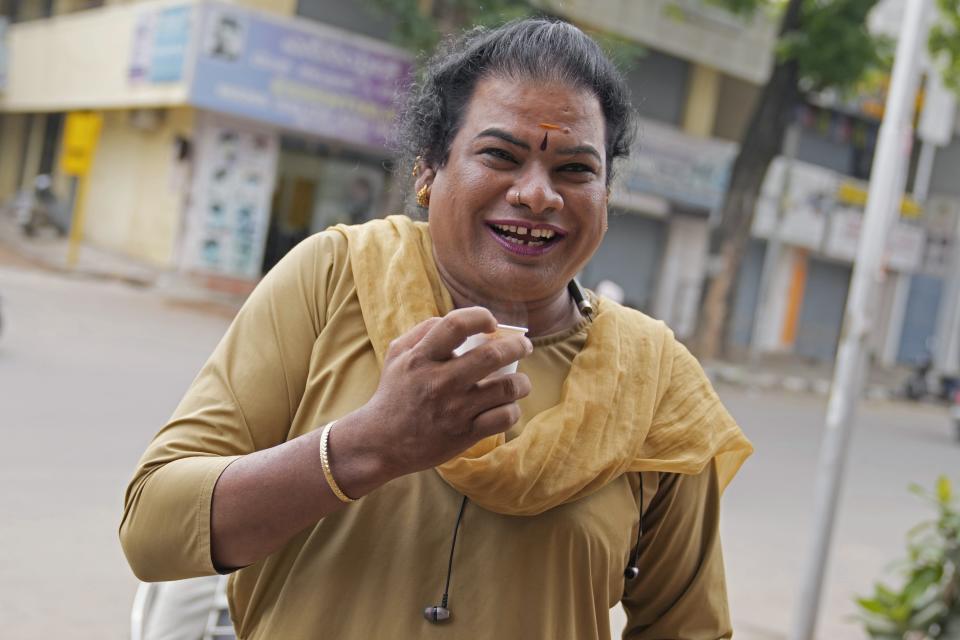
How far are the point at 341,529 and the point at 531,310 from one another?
44 centimetres

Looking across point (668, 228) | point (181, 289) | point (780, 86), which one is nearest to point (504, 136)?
point (181, 289)

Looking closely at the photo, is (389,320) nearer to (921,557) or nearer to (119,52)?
(921,557)

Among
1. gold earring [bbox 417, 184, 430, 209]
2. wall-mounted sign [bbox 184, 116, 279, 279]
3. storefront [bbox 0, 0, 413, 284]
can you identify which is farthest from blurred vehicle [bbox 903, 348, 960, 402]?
gold earring [bbox 417, 184, 430, 209]

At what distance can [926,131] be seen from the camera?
83.3 ft

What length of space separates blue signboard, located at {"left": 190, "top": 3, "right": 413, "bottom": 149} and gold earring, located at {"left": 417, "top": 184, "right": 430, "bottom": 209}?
46.4 feet

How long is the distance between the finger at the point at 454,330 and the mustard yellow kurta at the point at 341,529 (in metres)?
0.30

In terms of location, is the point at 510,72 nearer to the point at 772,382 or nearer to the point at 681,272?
the point at 772,382

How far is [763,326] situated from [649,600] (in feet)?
78.5

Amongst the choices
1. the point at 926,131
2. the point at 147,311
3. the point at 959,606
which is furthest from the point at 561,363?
the point at 926,131

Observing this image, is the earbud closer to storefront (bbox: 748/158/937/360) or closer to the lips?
the lips

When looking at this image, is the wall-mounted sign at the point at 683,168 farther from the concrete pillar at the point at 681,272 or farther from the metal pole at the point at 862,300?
the metal pole at the point at 862,300

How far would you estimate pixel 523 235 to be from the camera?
5.30ft

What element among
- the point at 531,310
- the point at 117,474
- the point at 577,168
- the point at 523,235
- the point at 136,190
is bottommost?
the point at 117,474

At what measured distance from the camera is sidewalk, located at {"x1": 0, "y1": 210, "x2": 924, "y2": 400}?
16.4 metres
